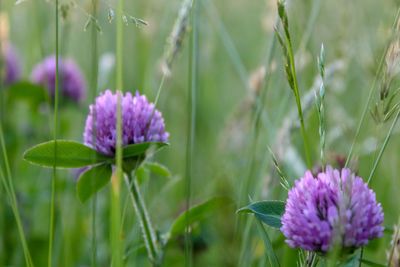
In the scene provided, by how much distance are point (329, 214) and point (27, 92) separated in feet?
4.97

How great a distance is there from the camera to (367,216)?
28.7 inches

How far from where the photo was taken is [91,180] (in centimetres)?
105

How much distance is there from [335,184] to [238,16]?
4.45m

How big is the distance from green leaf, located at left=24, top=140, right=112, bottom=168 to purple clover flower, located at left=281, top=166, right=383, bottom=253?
0.33 m

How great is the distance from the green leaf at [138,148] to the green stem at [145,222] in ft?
0.15

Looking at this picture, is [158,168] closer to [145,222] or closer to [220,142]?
[145,222]

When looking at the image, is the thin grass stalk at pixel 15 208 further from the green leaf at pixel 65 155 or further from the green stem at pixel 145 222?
the green stem at pixel 145 222

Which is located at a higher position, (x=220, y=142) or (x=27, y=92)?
(x=27, y=92)

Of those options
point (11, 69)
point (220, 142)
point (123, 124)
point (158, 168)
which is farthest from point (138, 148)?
point (11, 69)

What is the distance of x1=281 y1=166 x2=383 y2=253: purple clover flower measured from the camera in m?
0.71

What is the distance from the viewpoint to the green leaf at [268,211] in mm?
842

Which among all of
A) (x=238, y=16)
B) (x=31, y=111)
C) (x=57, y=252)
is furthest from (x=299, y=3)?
(x=238, y=16)

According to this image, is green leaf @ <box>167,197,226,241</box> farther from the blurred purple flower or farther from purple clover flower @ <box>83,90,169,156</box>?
the blurred purple flower

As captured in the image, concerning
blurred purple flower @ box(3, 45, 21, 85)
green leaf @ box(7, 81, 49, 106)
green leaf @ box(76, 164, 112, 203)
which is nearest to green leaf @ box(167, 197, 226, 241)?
green leaf @ box(76, 164, 112, 203)
